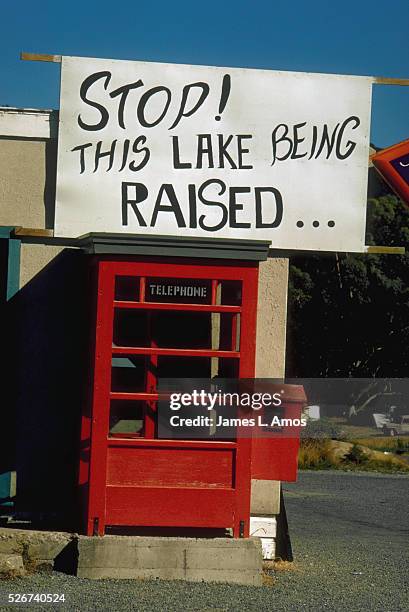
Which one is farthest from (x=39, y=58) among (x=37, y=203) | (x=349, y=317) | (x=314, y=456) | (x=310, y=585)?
(x=349, y=317)

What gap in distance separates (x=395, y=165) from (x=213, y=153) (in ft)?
5.58

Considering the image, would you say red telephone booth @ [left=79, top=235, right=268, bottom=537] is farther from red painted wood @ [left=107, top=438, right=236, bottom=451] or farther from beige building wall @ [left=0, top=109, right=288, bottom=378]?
beige building wall @ [left=0, top=109, right=288, bottom=378]

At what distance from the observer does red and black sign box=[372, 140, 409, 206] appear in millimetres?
9414

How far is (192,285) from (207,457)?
1372 millimetres

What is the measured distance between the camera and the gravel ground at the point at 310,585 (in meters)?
7.19

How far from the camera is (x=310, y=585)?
816cm

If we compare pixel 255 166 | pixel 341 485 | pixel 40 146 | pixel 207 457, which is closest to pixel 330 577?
pixel 207 457

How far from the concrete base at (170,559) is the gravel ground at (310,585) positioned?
4.6 inches

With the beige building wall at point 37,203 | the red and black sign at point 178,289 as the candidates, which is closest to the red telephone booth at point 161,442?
the red and black sign at point 178,289

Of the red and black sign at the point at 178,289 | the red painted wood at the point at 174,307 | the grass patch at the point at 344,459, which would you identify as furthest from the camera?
the grass patch at the point at 344,459

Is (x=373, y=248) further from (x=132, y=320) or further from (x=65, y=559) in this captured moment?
(x=65, y=559)

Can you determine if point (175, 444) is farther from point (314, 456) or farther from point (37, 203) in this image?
point (314, 456)

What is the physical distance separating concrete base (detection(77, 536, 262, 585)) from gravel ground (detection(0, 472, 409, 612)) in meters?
0.12

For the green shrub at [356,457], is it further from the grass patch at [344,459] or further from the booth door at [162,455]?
the booth door at [162,455]
